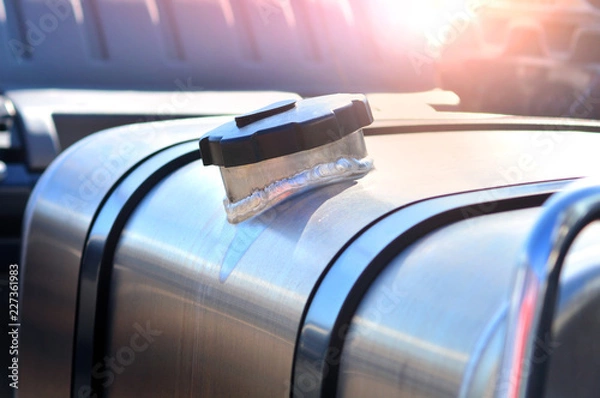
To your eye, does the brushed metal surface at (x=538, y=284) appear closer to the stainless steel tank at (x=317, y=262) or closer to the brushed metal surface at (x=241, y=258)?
the stainless steel tank at (x=317, y=262)

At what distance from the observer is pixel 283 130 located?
40.3 inches

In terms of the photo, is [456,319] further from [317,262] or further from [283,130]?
[283,130]

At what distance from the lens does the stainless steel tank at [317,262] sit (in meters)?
0.69

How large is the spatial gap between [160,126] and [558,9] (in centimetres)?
443

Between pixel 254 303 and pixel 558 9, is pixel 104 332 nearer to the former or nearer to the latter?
pixel 254 303

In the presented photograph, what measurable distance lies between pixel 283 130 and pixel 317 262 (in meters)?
0.18

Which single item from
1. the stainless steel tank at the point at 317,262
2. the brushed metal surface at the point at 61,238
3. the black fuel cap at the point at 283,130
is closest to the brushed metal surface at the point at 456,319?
the stainless steel tank at the point at 317,262

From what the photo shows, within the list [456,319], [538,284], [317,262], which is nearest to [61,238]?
[317,262]

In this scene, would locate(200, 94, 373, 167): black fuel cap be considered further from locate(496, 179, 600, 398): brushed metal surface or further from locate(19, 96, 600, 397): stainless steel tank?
locate(496, 179, 600, 398): brushed metal surface

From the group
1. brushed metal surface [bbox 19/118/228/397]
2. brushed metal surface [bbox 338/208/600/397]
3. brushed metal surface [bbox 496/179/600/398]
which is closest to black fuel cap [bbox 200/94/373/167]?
brushed metal surface [bbox 338/208/600/397]

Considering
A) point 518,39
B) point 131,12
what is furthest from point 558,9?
point 131,12

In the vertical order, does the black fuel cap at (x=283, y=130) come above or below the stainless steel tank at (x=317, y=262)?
above

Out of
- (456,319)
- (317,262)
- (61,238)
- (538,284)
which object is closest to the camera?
(538,284)

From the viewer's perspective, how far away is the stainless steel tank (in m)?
0.69
